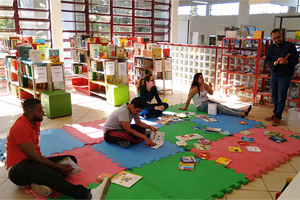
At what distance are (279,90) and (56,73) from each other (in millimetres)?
4838

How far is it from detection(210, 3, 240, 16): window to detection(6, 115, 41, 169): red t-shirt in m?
17.9

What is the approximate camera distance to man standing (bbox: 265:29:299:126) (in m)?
5.50

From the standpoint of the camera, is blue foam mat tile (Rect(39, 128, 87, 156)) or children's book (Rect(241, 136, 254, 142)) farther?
children's book (Rect(241, 136, 254, 142))

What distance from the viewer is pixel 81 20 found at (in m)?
10.0

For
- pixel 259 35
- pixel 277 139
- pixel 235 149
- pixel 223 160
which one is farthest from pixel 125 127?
pixel 259 35

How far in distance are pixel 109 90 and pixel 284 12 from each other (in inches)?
581

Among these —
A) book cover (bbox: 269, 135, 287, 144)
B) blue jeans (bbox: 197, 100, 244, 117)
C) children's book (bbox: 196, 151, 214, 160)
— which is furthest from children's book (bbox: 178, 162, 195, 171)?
blue jeans (bbox: 197, 100, 244, 117)

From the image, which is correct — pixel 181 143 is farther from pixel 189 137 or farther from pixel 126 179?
pixel 126 179

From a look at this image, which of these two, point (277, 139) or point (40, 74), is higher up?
point (40, 74)

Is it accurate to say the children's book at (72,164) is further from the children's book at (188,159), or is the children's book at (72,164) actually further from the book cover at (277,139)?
the book cover at (277,139)

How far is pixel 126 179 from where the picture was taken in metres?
3.38

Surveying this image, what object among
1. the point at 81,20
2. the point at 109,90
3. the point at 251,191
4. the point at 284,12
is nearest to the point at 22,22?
the point at 81,20

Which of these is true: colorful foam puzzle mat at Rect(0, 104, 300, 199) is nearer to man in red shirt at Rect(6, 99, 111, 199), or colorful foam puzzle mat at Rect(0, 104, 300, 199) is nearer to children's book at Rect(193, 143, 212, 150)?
children's book at Rect(193, 143, 212, 150)

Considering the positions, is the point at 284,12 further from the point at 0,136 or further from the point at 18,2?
the point at 0,136
